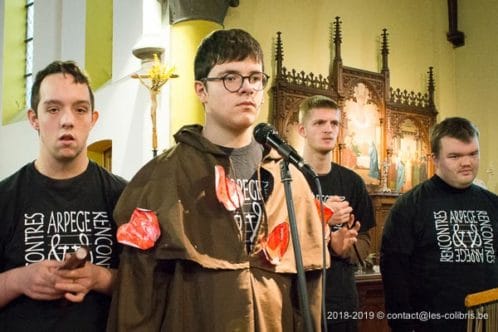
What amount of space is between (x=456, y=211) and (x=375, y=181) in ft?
14.8

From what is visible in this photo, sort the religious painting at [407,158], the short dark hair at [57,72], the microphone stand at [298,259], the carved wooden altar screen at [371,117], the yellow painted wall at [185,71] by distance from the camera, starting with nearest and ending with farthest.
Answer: the microphone stand at [298,259] → the short dark hair at [57,72] → the yellow painted wall at [185,71] → the carved wooden altar screen at [371,117] → the religious painting at [407,158]

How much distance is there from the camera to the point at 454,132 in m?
2.80

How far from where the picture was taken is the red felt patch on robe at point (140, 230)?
1.67m

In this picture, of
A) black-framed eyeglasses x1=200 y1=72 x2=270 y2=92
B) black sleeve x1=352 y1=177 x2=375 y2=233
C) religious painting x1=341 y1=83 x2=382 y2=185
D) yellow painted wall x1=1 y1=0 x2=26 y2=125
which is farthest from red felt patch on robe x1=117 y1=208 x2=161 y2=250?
yellow painted wall x1=1 y1=0 x2=26 y2=125

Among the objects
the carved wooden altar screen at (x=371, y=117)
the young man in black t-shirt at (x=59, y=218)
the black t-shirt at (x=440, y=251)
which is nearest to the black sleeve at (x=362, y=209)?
the black t-shirt at (x=440, y=251)

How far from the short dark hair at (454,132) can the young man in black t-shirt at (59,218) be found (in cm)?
169

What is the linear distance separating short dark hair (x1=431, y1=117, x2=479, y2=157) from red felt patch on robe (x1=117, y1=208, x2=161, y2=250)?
67.8 inches

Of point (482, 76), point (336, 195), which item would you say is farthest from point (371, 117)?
point (336, 195)

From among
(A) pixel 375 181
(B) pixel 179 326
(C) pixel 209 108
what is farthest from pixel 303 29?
(B) pixel 179 326

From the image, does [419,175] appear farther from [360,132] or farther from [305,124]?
[305,124]

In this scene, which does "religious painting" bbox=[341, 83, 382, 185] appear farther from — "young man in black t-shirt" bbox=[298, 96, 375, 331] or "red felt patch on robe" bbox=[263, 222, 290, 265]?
"red felt patch on robe" bbox=[263, 222, 290, 265]

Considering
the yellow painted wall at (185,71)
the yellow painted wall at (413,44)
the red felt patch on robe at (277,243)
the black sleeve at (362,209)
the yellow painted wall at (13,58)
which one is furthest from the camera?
the yellow painted wall at (13,58)

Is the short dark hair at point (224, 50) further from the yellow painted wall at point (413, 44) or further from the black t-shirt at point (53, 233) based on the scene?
the yellow painted wall at point (413, 44)

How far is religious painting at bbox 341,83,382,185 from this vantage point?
7.06m
